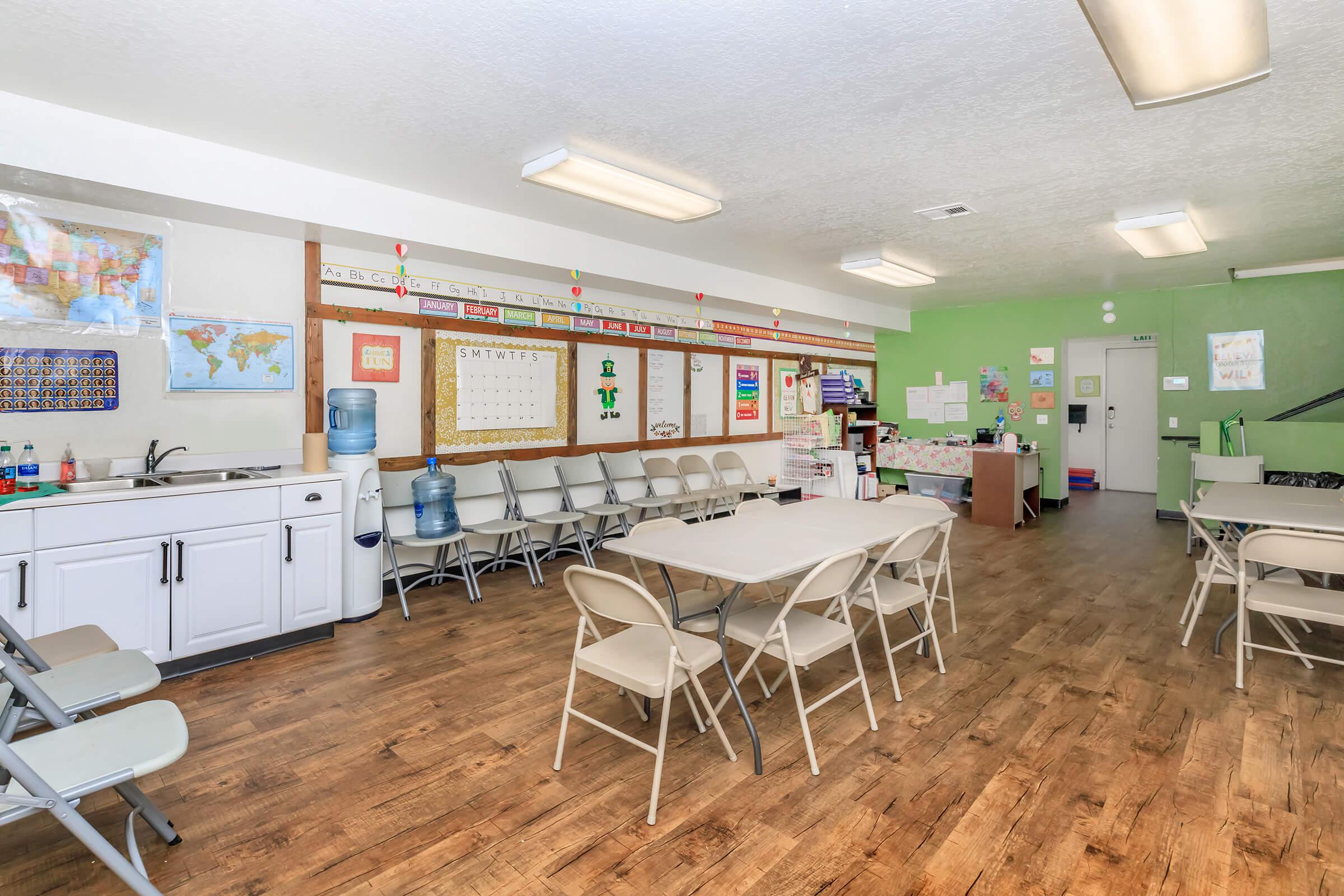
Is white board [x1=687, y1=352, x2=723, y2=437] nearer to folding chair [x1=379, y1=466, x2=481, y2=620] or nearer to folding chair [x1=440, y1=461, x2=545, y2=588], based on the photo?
folding chair [x1=440, y1=461, x2=545, y2=588]

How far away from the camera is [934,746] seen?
265cm

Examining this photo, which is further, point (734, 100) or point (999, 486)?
point (999, 486)

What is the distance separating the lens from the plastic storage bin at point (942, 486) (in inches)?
331

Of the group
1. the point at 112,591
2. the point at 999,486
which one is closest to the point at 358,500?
the point at 112,591

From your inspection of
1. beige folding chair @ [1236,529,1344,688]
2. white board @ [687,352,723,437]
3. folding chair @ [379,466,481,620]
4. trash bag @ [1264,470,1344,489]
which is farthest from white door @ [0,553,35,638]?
trash bag @ [1264,470,1344,489]

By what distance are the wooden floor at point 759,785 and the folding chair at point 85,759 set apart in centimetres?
48

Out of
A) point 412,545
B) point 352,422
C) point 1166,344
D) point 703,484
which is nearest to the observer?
point 352,422

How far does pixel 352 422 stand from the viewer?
4.23 meters

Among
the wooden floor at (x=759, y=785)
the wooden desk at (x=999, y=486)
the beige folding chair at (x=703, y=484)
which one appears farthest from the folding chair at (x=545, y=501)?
the wooden desk at (x=999, y=486)

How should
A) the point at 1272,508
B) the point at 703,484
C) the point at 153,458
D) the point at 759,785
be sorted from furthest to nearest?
the point at 703,484, the point at 1272,508, the point at 153,458, the point at 759,785

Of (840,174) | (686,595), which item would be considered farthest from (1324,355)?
(686,595)

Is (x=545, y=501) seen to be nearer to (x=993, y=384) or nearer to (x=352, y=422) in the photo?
(x=352, y=422)

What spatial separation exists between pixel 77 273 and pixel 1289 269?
9771 mm

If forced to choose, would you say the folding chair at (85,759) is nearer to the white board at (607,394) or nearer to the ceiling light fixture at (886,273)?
the white board at (607,394)
